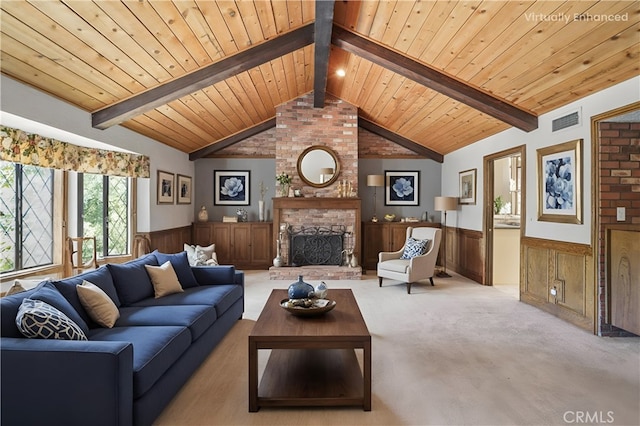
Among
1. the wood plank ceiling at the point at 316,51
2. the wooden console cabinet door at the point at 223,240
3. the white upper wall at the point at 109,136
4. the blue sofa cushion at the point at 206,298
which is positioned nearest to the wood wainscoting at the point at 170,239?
the white upper wall at the point at 109,136

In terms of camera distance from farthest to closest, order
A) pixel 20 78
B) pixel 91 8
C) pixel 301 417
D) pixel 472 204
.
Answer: pixel 472 204 → pixel 20 78 → pixel 91 8 → pixel 301 417

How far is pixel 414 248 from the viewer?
5660 millimetres

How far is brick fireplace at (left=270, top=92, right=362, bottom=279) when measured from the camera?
6602mm

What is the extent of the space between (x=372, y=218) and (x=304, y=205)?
169cm

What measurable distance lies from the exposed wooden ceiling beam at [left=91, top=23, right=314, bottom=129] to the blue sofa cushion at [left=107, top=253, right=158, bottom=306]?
5.57 ft

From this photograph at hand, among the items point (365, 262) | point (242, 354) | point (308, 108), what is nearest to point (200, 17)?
point (242, 354)

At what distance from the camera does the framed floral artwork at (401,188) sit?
7523 mm

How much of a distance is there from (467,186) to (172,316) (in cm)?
542

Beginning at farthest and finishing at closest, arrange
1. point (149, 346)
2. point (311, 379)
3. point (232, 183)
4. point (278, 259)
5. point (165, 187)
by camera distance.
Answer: point (232, 183), point (278, 259), point (165, 187), point (311, 379), point (149, 346)

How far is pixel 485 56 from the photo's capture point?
3.59m

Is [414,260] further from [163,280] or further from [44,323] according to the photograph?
[44,323]

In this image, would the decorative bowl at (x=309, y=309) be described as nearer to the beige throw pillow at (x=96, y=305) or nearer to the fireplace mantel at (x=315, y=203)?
the beige throw pillow at (x=96, y=305)

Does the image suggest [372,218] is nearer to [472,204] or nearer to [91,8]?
[472,204]

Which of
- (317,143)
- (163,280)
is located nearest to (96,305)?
(163,280)
